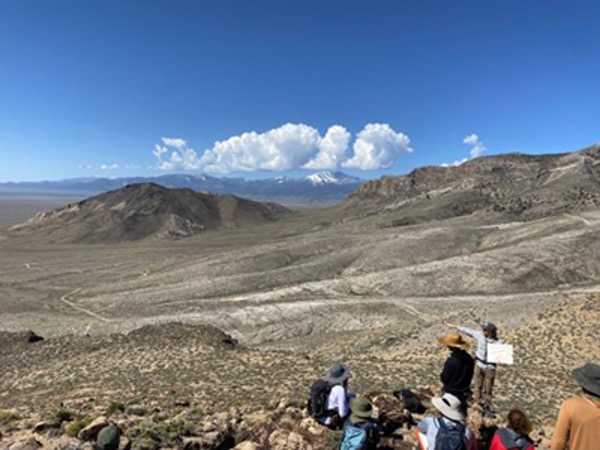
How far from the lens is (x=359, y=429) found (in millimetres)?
7922

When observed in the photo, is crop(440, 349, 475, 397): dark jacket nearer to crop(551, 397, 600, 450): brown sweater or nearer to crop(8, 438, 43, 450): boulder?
crop(551, 397, 600, 450): brown sweater

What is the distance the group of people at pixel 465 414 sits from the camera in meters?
5.43

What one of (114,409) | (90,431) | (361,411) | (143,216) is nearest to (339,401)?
(361,411)

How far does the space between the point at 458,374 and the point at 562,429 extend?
11.6 feet

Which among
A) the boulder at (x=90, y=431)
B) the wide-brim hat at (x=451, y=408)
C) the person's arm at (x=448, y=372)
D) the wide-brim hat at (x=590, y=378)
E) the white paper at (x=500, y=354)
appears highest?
the wide-brim hat at (x=590, y=378)

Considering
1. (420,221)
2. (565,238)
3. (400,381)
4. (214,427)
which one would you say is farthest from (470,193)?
(214,427)

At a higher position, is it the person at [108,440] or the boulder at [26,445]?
the person at [108,440]

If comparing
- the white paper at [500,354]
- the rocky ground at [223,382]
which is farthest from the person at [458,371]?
the white paper at [500,354]

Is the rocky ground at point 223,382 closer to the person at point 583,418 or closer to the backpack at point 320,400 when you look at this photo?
the backpack at point 320,400

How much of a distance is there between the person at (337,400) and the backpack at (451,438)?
301 cm

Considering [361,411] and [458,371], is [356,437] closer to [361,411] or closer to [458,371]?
[361,411]

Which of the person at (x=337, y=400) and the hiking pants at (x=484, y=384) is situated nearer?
the person at (x=337, y=400)

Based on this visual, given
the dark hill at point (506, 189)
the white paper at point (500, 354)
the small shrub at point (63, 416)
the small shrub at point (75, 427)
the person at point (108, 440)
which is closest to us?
the person at point (108, 440)

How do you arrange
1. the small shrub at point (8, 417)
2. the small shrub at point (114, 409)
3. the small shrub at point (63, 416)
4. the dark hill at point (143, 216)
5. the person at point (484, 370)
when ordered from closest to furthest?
1. the person at point (484, 370)
2. the small shrub at point (63, 416)
3. the small shrub at point (8, 417)
4. the small shrub at point (114, 409)
5. the dark hill at point (143, 216)
